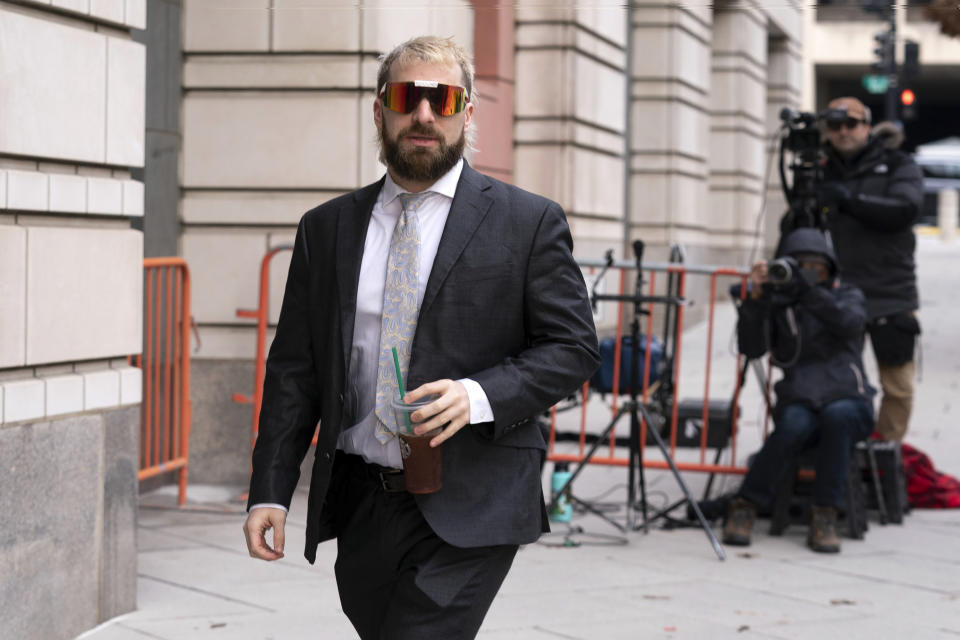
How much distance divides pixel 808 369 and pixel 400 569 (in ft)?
15.1

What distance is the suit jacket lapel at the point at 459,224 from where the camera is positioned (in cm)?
308

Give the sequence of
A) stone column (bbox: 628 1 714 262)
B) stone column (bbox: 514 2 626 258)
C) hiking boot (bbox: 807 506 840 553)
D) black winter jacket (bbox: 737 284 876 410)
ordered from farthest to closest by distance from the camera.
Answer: stone column (bbox: 628 1 714 262) → stone column (bbox: 514 2 626 258) → black winter jacket (bbox: 737 284 876 410) → hiking boot (bbox: 807 506 840 553)

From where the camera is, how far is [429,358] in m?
3.07

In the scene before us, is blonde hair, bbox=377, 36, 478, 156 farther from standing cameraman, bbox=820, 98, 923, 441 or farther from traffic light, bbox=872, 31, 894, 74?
traffic light, bbox=872, 31, 894, 74

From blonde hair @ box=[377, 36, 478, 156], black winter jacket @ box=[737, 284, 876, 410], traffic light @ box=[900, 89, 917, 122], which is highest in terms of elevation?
traffic light @ box=[900, 89, 917, 122]

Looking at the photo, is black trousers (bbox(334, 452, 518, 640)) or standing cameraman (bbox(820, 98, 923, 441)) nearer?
black trousers (bbox(334, 452, 518, 640))

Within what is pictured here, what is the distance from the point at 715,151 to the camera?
71.1 feet

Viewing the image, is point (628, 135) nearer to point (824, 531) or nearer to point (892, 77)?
point (824, 531)

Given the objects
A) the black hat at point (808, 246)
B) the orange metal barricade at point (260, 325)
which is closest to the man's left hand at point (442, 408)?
the black hat at point (808, 246)

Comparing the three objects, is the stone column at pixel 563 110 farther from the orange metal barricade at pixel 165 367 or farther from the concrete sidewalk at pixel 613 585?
the orange metal barricade at pixel 165 367

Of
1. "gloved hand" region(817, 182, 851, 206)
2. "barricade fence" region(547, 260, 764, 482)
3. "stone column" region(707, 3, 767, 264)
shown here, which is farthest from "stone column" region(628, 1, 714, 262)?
"gloved hand" region(817, 182, 851, 206)

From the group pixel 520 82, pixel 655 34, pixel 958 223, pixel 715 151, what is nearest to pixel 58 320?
pixel 520 82

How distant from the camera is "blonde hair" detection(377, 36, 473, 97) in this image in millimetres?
3133

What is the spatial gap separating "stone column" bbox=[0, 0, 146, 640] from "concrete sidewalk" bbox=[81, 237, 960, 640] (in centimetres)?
36
